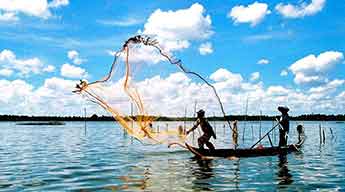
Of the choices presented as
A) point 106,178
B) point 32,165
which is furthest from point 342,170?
point 32,165

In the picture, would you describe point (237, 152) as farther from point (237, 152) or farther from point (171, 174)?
point (171, 174)

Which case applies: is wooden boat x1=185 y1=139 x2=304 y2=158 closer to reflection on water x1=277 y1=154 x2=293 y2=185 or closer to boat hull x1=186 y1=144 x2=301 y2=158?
boat hull x1=186 y1=144 x2=301 y2=158

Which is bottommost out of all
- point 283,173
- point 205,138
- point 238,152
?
point 283,173

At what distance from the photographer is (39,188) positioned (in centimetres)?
1445

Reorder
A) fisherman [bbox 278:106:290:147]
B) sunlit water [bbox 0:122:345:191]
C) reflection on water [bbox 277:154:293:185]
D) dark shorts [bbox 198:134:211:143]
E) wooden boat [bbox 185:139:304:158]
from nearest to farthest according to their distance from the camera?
sunlit water [bbox 0:122:345:191] < reflection on water [bbox 277:154:293:185] < wooden boat [bbox 185:139:304:158] < dark shorts [bbox 198:134:211:143] < fisherman [bbox 278:106:290:147]

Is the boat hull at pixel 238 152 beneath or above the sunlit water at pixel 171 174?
above

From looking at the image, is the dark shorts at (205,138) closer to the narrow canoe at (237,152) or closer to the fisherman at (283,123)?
the narrow canoe at (237,152)

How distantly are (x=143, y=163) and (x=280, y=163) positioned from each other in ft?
21.5

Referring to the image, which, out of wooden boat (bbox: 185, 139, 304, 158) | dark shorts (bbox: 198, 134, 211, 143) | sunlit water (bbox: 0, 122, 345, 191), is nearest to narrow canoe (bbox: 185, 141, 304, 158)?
wooden boat (bbox: 185, 139, 304, 158)

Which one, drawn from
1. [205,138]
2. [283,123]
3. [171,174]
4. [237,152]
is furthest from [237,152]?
[171,174]

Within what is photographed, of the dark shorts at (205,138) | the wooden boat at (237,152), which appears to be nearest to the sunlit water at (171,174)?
the wooden boat at (237,152)

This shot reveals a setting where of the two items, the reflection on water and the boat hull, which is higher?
the boat hull

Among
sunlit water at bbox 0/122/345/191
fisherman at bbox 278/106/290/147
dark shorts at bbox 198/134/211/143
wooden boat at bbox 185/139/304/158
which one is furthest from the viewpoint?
fisherman at bbox 278/106/290/147

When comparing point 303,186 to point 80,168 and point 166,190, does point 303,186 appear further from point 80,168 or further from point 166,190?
point 80,168
